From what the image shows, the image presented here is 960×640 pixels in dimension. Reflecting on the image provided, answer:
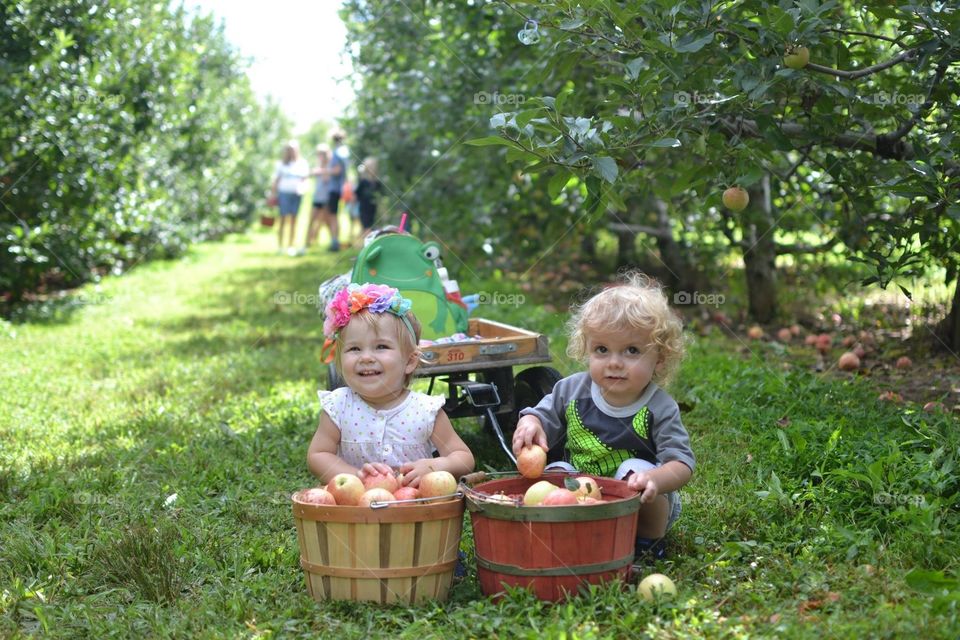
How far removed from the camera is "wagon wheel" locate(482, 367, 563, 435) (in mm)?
4434

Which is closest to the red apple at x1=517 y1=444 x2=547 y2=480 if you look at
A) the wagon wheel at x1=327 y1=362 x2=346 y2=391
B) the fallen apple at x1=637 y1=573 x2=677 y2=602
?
the fallen apple at x1=637 y1=573 x2=677 y2=602

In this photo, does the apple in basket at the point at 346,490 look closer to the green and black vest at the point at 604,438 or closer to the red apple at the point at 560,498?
the red apple at the point at 560,498

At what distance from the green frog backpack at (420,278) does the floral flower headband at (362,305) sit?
3.68 ft

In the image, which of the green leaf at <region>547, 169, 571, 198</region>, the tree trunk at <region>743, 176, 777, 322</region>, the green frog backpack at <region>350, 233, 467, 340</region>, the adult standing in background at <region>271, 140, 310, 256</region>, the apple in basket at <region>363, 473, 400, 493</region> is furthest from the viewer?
the adult standing in background at <region>271, 140, 310, 256</region>

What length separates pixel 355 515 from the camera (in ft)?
9.41

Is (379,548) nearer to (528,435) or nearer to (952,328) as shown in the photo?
(528,435)

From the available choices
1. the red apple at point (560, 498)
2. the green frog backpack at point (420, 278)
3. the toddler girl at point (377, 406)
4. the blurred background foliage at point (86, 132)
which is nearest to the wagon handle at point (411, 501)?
the red apple at point (560, 498)

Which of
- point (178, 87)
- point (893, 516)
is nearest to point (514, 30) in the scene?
point (893, 516)

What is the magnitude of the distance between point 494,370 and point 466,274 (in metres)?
5.92

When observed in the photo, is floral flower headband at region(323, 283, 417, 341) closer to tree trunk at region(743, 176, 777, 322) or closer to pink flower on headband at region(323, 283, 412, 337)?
pink flower on headband at region(323, 283, 412, 337)

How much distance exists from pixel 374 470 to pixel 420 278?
69.0 inches

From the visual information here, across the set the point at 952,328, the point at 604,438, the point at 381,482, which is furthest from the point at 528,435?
the point at 952,328

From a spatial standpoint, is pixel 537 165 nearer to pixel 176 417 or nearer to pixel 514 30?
pixel 176 417

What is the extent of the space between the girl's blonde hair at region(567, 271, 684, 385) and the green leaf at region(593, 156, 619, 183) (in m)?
0.39
